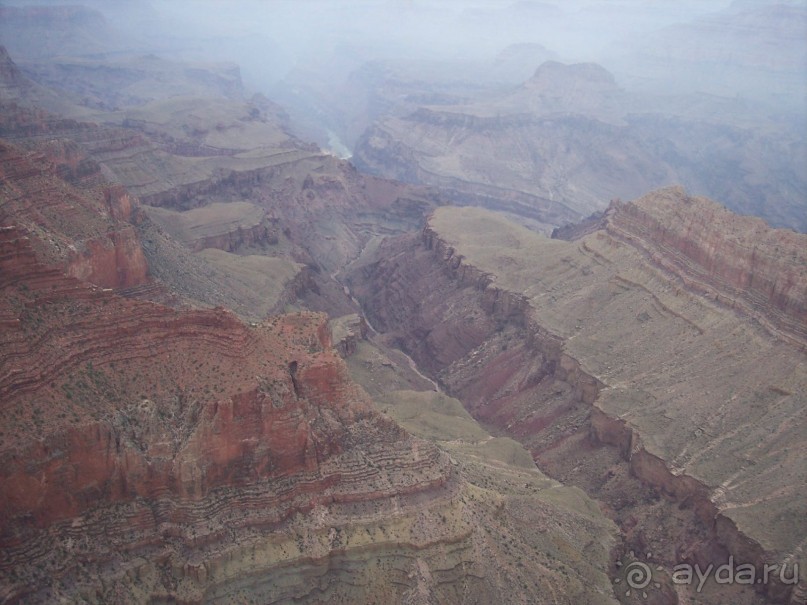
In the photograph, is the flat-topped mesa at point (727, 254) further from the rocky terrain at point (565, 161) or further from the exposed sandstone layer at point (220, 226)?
the rocky terrain at point (565, 161)

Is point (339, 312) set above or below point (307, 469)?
below

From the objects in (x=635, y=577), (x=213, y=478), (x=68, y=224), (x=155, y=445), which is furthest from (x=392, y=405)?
(x=68, y=224)

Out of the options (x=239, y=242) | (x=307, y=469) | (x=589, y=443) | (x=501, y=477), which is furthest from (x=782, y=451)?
(x=239, y=242)

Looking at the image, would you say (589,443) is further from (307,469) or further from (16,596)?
(16,596)

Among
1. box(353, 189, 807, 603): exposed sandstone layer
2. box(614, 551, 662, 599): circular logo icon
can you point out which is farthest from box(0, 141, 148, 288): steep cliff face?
box(614, 551, 662, 599): circular logo icon

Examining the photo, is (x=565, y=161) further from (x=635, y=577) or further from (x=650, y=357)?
(x=635, y=577)

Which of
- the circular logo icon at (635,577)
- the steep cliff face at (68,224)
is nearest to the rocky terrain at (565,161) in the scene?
the steep cliff face at (68,224)
